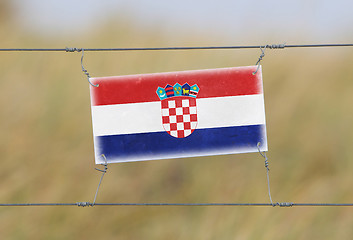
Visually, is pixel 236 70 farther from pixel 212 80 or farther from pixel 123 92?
pixel 123 92

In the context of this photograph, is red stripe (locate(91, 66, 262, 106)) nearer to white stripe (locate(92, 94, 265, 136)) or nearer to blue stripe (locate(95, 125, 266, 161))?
white stripe (locate(92, 94, 265, 136))

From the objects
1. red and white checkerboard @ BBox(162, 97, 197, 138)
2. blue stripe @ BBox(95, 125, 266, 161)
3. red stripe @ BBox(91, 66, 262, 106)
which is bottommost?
blue stripe @ BBox(95, 125, 266, 161)

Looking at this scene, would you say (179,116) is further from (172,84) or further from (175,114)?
(172,84)

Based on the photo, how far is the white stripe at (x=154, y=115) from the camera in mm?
8961

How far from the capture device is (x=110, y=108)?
8969 mm

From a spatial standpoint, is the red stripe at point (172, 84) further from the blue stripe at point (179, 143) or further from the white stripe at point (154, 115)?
the blue stripe at point (179, 143)

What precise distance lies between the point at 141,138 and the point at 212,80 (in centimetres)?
85

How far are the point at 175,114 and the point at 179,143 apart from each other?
272 millimetres

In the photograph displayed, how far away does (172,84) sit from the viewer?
8.97 meters

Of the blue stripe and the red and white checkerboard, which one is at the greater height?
the red and white checkerboard

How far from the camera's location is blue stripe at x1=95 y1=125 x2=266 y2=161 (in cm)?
895

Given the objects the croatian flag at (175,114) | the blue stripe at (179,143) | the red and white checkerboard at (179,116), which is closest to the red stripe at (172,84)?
the croatian flag at (175,114)

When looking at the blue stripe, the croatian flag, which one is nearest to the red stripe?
the croatian flag

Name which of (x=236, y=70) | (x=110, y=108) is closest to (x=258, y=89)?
(x=236, y=70)
